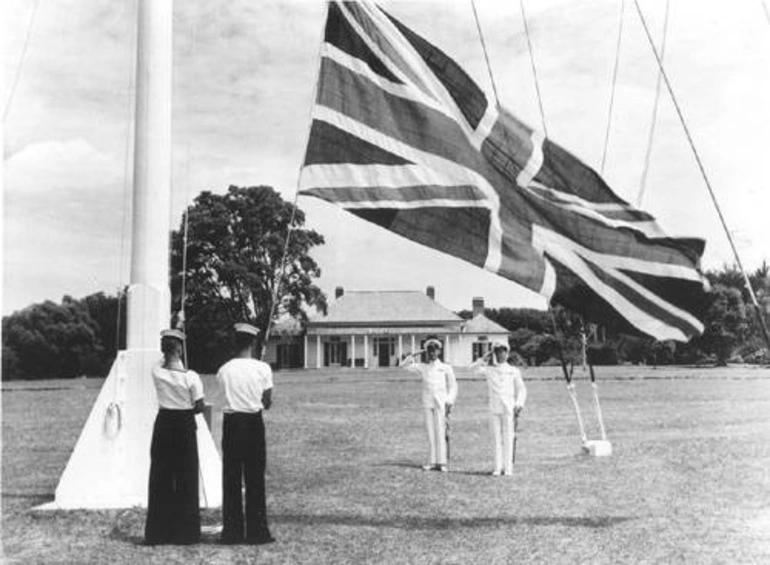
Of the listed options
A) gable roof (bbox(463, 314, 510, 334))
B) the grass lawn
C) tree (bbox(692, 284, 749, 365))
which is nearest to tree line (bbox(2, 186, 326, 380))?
gable roof (bbox(463, 314, 510, 334))

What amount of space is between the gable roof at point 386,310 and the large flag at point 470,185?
6968 centimetres

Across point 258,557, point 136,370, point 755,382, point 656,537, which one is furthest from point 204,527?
point 755,382

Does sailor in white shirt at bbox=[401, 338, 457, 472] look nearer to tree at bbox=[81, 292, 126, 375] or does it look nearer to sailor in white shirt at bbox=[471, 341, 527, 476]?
sailor in white shirt at bbox=[471, 341, 527, 476]

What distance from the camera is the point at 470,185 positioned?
7023 mm

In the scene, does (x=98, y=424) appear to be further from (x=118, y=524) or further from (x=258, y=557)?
(x=258, y=557)

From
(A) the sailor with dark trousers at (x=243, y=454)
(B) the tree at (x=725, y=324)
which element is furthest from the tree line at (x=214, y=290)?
(A) the sailor with dark trousers at (x=243, y=454)

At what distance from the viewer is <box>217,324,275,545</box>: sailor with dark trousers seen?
23.5 ft

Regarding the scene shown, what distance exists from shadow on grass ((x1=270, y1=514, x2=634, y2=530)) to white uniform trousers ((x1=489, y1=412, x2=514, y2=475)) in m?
3.06

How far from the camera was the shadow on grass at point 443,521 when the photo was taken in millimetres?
7895

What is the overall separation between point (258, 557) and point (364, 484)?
13.1 ft

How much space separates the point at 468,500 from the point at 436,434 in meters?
2.79

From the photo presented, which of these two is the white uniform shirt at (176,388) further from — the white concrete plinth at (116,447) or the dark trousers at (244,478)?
the white concrete plinth at (116,447)

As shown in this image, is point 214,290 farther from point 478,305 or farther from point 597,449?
point 597,449

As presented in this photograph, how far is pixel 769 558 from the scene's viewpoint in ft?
22.0
